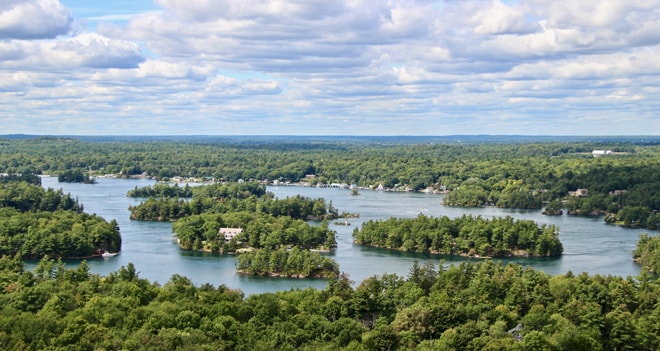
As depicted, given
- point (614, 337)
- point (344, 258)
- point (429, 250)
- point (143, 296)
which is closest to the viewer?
point (614, 337)

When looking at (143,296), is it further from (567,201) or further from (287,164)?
(287,164)

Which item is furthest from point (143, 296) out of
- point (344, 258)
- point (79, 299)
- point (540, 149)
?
point (540, 149)

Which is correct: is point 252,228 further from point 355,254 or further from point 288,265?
point 288,265

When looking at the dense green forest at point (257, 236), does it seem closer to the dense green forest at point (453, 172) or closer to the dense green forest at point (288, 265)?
the dense green forest at point (288, 265)

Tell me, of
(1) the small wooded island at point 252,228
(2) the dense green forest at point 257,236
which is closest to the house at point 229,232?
(1) the small wooded island at point 252,228

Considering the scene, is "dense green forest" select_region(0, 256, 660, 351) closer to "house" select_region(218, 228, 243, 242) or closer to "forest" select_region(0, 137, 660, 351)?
"forest" select_region(0, 137, 660, 351)

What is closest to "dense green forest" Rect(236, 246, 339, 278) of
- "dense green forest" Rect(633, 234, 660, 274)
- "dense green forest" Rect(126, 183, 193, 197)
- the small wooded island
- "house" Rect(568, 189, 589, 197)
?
the small wooded island
